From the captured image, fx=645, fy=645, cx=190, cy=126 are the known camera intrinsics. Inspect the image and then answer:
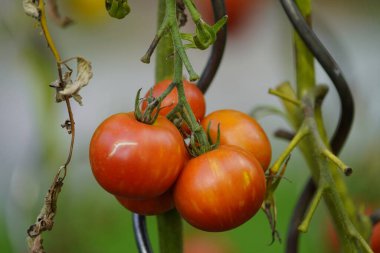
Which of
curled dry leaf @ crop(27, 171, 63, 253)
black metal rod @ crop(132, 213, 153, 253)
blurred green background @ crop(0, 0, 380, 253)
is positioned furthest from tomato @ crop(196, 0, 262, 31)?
curled dry leaf @ crop(27, 171, 63, 253)

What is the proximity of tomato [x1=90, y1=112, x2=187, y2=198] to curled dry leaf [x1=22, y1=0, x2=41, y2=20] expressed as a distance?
0.09 m

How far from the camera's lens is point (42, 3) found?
0.46 metres

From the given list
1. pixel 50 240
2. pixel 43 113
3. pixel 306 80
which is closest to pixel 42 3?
pixel 306 80

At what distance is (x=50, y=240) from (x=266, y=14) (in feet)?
3.50

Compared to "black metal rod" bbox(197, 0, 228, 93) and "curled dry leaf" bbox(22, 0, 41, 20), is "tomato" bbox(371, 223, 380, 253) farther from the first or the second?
"curled dry leaf" bbox(22, 0, 41, 20)

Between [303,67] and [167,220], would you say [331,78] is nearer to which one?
[303,67]

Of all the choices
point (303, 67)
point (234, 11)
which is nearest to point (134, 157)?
point (303, 67)

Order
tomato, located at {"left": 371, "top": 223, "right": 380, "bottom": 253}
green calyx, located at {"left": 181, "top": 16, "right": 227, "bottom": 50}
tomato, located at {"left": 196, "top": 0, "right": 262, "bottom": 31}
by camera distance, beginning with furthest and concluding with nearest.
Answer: tomato, located at {"left": 196, "top": 0, "right": 262, "bottom": 31} < tomato, located at {"left": 371, "top": 223, "right": 380, "bottom": 253} < green calyx, located at {"left": 181, "top": 16, "right": 227, "bottom": 50}

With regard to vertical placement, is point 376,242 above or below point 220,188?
below

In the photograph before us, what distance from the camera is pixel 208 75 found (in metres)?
0.62

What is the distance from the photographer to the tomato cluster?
444 mm

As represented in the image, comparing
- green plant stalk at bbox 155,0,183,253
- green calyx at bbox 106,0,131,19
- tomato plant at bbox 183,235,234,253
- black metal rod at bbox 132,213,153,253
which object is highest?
green calyx at bbox 106,0,131,19

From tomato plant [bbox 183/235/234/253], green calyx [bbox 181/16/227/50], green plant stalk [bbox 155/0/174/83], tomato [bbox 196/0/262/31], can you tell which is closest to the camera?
green calyx [bbox 181/16/227/50]

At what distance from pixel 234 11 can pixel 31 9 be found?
681mm
